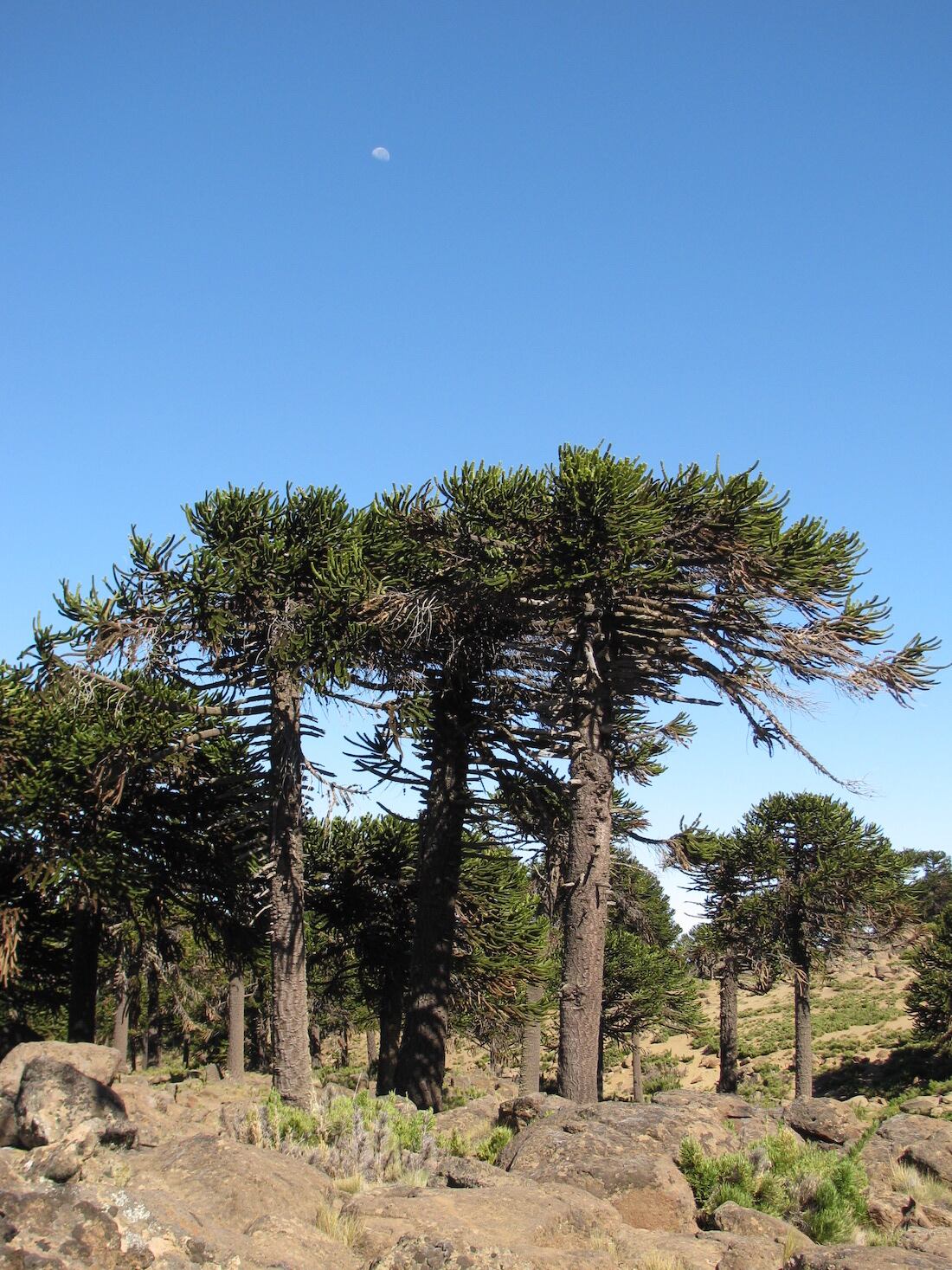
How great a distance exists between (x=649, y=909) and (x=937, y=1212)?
2477cm

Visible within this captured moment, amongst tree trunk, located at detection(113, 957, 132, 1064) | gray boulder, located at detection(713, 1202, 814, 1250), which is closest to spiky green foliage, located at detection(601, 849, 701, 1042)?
tree trunk, located at detection(113, 957, 132, 1064)

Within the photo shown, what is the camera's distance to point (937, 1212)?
799cm

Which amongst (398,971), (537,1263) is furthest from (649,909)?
(537,1263)

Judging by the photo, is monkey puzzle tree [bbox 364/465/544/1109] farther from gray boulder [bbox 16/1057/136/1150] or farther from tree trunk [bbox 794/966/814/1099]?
tree trunk [bbox 794/966/814/1099]

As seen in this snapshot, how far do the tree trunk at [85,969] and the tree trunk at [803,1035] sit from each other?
14.6 m

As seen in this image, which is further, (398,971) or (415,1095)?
(398,971)

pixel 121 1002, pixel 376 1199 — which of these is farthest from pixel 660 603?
pixel 121 1002

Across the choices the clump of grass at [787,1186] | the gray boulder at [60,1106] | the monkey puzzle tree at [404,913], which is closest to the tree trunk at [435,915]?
the monkey puzzle tree at [404,913]

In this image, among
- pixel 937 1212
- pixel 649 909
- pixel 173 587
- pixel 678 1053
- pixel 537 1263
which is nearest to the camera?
pixel 537 1263

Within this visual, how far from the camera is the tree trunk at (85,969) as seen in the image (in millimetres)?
16625

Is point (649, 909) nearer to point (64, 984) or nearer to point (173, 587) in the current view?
point (64, 984)

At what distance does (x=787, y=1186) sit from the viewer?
867 cm

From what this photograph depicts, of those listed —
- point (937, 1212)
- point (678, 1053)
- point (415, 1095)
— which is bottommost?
point (678, 1053)

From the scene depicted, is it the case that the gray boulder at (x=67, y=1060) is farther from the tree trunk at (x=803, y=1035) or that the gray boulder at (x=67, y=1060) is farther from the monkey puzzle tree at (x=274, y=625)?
the tree trunk at (x=803, y=1035)
